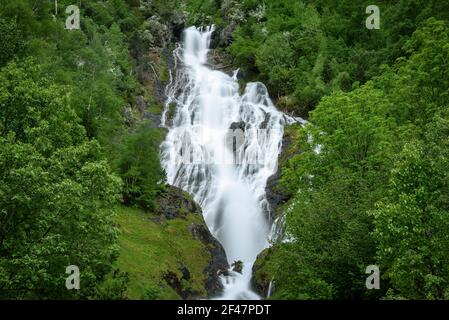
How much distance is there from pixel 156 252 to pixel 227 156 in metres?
20.0

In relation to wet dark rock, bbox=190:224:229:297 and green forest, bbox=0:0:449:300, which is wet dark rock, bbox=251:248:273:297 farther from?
wet dark rock, bbox=190:224:229:297

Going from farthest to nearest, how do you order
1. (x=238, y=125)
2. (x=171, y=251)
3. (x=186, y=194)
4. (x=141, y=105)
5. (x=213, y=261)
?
(x=141, y=105)
(x=238, y=125)
(x=186, y=194)
(x=213, y=261)
(x=171, y=251)

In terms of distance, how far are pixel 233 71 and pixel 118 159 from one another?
119ft

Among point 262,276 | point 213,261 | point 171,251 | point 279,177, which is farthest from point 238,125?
point 262,276

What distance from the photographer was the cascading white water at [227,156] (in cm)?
4453

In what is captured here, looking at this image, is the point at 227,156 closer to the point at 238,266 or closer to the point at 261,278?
the point at 238,266

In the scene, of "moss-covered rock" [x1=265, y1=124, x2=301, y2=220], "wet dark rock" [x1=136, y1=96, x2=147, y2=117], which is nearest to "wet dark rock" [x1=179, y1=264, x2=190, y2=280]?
"moss-covered rock" [x1=265, y1=124, x2=301, y2=220]

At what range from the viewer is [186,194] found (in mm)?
44656

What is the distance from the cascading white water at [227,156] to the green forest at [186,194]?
2240 mm

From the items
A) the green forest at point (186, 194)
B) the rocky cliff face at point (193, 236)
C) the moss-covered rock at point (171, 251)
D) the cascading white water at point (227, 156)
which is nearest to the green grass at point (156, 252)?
the moss-covered rock at point (171, 251)

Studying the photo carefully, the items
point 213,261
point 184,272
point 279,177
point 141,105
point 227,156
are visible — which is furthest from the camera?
point 141,105

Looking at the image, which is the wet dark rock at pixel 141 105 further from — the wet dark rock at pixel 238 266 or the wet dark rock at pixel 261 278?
the wet dark rock at pixel 261 278

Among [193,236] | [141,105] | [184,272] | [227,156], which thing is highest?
[141,105]
